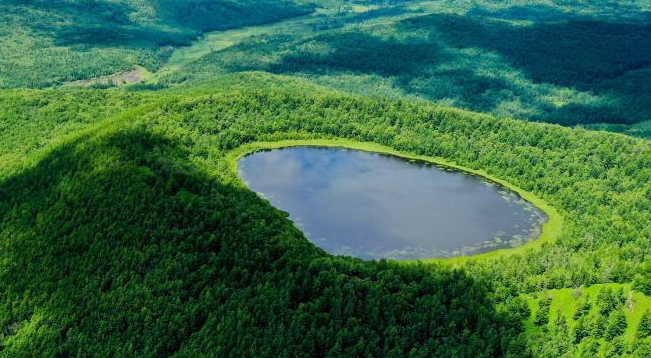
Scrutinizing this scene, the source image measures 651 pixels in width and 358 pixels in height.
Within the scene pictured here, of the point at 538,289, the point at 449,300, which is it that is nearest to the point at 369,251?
the point at 449,300

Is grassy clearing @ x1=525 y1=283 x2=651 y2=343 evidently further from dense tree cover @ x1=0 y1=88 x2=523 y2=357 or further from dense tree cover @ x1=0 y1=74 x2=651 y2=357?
dense tree cover @ x1=0 y1=88 x2=523 y2=357

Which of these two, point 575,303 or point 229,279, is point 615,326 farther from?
point 229,279

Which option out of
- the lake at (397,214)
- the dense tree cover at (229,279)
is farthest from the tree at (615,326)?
the lake at (397,214)

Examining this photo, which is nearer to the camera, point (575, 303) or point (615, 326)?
point (615, 326)

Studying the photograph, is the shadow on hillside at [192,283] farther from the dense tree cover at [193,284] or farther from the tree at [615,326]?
the tree at [615,326]

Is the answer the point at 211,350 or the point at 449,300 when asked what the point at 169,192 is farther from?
the point at 449,300

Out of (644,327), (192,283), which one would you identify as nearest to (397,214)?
(192,283)

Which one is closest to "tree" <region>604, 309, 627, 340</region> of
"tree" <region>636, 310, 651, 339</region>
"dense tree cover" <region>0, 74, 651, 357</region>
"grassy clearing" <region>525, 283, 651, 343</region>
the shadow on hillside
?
Result: "dense tree cover" <region>0, 74, 651, 357</region>
